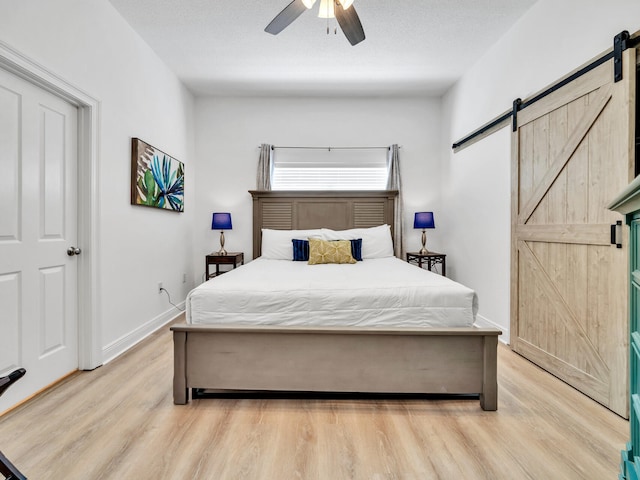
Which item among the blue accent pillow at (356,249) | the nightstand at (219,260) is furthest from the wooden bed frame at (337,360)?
the nightstand at (219,260)

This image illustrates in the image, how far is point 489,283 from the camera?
354 cm

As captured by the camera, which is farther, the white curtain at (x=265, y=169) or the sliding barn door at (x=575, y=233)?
the white curtain at (x=265, y=169)

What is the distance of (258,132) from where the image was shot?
15.8 feet

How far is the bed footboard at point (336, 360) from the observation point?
2.00 metres

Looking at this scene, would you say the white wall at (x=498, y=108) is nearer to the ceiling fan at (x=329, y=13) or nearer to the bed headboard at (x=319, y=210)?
the bed headboard at (x=319, y=210)

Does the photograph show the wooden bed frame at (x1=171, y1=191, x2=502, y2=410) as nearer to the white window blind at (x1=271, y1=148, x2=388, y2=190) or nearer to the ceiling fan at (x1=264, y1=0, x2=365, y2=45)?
the ceiling fan at (x1=264, y1=0, x2=365, y2=45)

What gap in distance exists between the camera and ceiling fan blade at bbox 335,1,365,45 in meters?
2.40

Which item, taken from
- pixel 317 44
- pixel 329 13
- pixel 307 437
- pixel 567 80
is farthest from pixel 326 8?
pixel 307 437

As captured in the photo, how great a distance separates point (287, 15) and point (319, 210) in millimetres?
2549

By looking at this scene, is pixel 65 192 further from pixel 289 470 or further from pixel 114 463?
pixel 289 470

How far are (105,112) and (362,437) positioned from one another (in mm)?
2890

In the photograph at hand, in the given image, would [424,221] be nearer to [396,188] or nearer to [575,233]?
[396,188]

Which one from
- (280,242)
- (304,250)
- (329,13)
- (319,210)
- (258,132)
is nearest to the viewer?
(329,13)

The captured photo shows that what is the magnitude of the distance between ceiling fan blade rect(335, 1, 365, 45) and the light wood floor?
2494 millimetres
